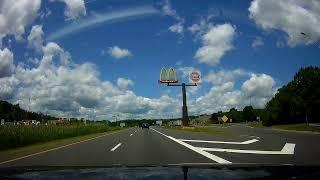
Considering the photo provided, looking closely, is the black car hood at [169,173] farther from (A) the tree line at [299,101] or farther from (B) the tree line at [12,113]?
(B) the tree line at [12,113]

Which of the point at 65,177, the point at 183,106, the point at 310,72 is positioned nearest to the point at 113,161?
the point at 65,177

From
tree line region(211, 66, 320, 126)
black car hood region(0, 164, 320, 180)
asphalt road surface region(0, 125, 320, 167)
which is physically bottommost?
asphalt road surface region(0, 125, 320, 167)

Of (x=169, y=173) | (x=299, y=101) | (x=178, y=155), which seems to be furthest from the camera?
(x=299, y=101)

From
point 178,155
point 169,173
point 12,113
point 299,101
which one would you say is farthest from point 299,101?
point 12,113

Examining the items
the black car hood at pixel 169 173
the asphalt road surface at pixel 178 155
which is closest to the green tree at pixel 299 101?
the asphalt road surface at pixel 178 155

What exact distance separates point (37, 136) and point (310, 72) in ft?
270

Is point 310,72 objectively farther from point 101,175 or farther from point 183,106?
point 101,175

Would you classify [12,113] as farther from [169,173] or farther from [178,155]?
[169,173]

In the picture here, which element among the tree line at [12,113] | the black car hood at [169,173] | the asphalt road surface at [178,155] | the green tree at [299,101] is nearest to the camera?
the black car hood at [169,173]

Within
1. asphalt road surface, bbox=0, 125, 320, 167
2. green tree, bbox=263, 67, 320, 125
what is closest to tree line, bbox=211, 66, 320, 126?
green tree, bbox=263, 67, 320, 125

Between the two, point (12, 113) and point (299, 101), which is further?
point (12, 113)

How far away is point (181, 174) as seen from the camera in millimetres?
6082

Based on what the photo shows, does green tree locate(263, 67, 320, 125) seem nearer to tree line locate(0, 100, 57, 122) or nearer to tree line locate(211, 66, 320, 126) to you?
tree line locate(211, 66, 320, 126)

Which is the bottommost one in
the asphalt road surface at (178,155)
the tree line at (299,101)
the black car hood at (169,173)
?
the asphalt road surface at (178,155)
